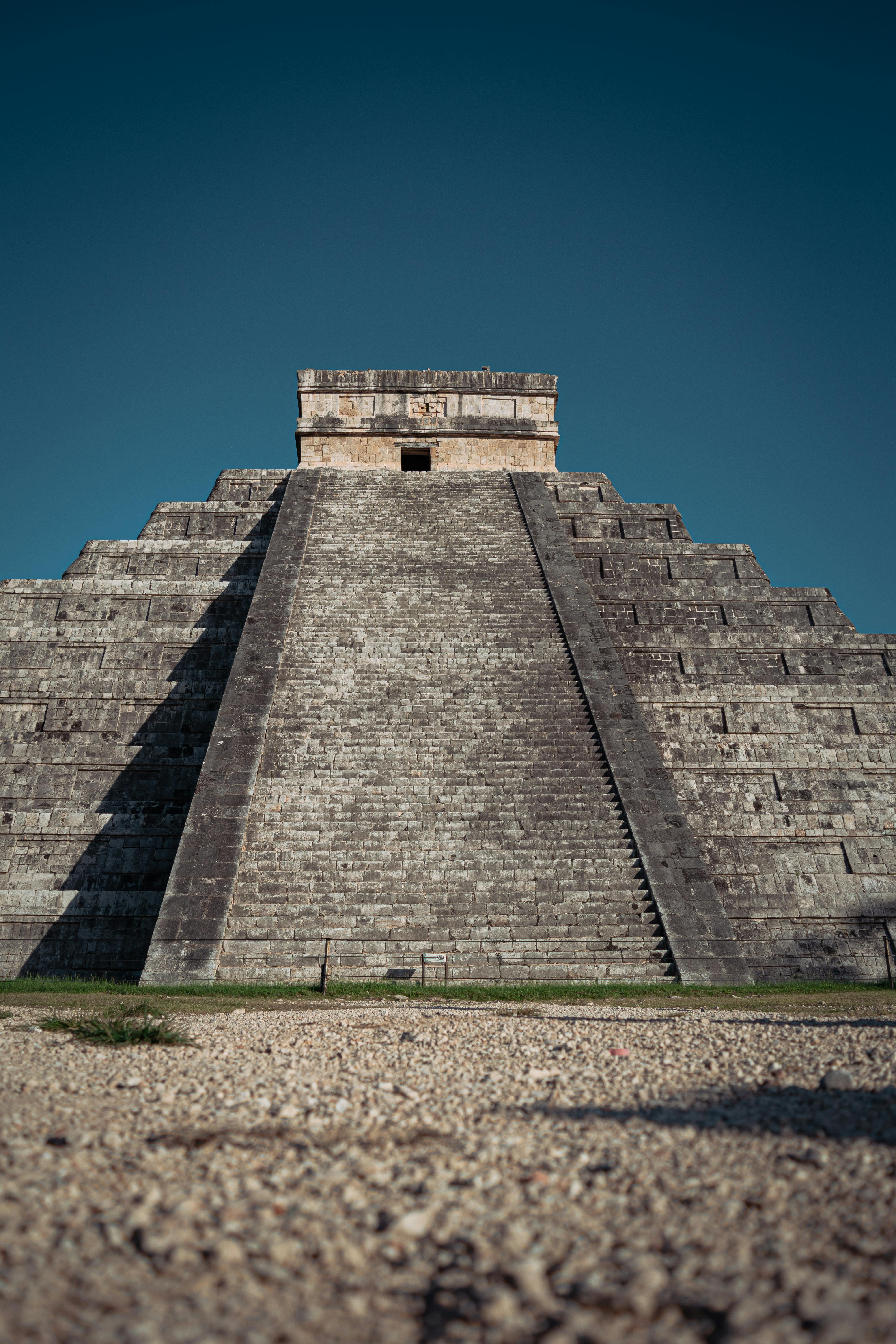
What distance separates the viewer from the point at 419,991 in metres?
8.09

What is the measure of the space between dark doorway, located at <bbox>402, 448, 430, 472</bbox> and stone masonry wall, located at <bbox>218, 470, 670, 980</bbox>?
6.48m

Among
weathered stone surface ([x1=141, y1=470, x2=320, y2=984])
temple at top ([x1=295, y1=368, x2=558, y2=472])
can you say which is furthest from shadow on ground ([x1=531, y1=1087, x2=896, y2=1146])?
temple at top ([x1=295, y1=368, x2=558, y2=472])

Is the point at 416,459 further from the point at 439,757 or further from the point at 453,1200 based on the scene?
the point at 453,1200

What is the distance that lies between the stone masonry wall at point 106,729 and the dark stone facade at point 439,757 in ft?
0.15

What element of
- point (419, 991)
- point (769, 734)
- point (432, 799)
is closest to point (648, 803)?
point (432, 799)

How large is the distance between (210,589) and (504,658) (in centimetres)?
566

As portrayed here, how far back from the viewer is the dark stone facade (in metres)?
9.32

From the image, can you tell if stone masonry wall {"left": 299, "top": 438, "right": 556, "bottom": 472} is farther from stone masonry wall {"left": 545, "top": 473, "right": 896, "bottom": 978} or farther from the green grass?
the green grass

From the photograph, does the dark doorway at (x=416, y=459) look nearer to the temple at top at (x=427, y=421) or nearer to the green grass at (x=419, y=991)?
the temple at top at (x=427, y=421)

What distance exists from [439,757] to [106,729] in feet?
17.6

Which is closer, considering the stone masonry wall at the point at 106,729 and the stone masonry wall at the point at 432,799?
the stone masonry wall at the point at 432,799

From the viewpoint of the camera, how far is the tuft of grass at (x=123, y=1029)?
542 cm


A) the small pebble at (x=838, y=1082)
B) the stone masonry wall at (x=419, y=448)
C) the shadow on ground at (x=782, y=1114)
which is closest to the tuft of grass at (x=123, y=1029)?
the shadow on ground at (x=782, y=1114)

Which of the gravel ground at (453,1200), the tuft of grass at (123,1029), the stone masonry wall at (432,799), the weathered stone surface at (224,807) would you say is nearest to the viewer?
the gravel ground at (453,1200)
